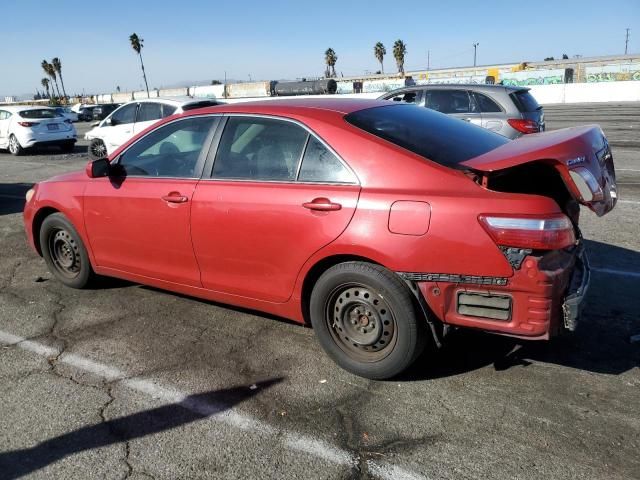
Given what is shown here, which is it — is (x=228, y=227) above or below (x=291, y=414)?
above

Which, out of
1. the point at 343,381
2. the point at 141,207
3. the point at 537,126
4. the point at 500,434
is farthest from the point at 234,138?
the point at 537,126

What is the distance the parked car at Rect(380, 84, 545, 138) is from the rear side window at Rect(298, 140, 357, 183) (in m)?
6.38

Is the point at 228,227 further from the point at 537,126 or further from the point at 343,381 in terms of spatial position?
the point at 537,126

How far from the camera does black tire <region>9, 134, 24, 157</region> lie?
17.0 meters

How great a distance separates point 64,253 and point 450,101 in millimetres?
7140

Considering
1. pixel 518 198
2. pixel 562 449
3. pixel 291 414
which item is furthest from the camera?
pixel 291 414

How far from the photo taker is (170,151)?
428 cm

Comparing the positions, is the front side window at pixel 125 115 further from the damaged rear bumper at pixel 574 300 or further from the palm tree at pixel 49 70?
the palm tree at pixel 49 70

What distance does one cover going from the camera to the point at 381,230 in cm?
308

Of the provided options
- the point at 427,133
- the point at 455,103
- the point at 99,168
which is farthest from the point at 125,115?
the point at 427,133

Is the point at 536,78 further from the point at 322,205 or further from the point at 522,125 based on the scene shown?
the point at 322,205

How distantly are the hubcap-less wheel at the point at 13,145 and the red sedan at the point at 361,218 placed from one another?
48.3 feet

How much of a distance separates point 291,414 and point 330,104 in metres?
2.06

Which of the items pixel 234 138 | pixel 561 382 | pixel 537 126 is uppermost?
pixel 234 138
